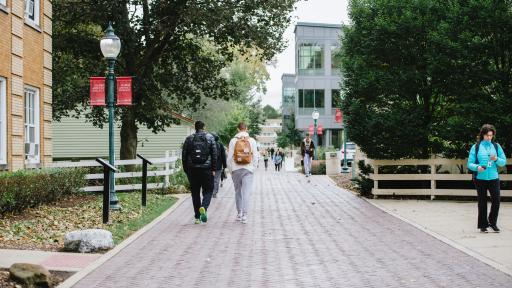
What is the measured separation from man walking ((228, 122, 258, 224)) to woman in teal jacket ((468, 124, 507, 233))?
3.88m

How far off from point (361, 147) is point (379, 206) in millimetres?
2463

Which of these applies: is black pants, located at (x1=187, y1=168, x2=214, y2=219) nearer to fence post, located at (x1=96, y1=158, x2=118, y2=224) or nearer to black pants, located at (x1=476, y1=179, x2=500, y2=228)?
fence post, located at (x1=96, y1=158, x2=118, y2=224)

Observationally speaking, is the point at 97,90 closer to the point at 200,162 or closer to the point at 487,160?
the point at 200,162

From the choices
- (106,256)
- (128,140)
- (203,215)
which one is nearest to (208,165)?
(203,215)

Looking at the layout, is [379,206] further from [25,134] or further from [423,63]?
[25,134]

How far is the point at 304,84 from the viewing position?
65.4 metres

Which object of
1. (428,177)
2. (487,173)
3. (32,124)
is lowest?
(428,177)

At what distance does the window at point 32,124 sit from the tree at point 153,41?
5855 mm

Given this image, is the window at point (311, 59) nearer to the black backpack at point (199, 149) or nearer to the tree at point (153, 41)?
the tree at point (153, 41)

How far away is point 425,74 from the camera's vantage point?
16984 mm

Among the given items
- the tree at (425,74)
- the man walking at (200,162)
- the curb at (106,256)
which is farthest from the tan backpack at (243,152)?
the tree at (425,74)

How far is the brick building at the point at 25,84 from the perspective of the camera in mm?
14670

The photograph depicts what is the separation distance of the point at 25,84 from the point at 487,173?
1054 centimetres

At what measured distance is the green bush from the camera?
12073 millimetres
